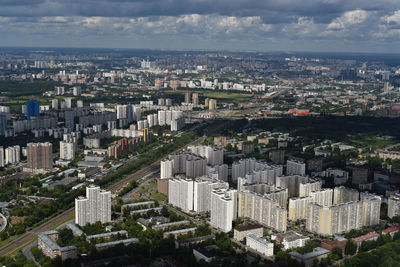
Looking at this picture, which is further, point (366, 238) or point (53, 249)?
point (366, 238)

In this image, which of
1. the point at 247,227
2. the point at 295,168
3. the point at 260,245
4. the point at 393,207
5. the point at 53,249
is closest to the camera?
the point at 53,249

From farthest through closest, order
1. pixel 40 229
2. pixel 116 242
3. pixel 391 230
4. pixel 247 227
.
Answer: pixel 40 229 → pixel 391 230 → pixel 247 227 → pixel 116 242

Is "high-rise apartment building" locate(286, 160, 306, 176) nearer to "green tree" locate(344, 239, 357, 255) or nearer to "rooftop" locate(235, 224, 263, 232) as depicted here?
"rooftop" locate(235, 224, 263, 232)

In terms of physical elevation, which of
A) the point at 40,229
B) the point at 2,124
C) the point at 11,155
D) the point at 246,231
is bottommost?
the point at 40,229

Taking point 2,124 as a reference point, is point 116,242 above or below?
below

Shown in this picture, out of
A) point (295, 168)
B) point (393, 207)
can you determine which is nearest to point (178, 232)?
point (393, 207)

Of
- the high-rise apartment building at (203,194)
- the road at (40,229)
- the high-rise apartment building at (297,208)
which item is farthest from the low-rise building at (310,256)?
the road at (40,229)

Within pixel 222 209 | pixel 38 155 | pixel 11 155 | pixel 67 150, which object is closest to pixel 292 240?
pixel 222 209

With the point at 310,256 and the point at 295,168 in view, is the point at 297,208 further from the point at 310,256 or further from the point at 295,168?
the point at 295,168
